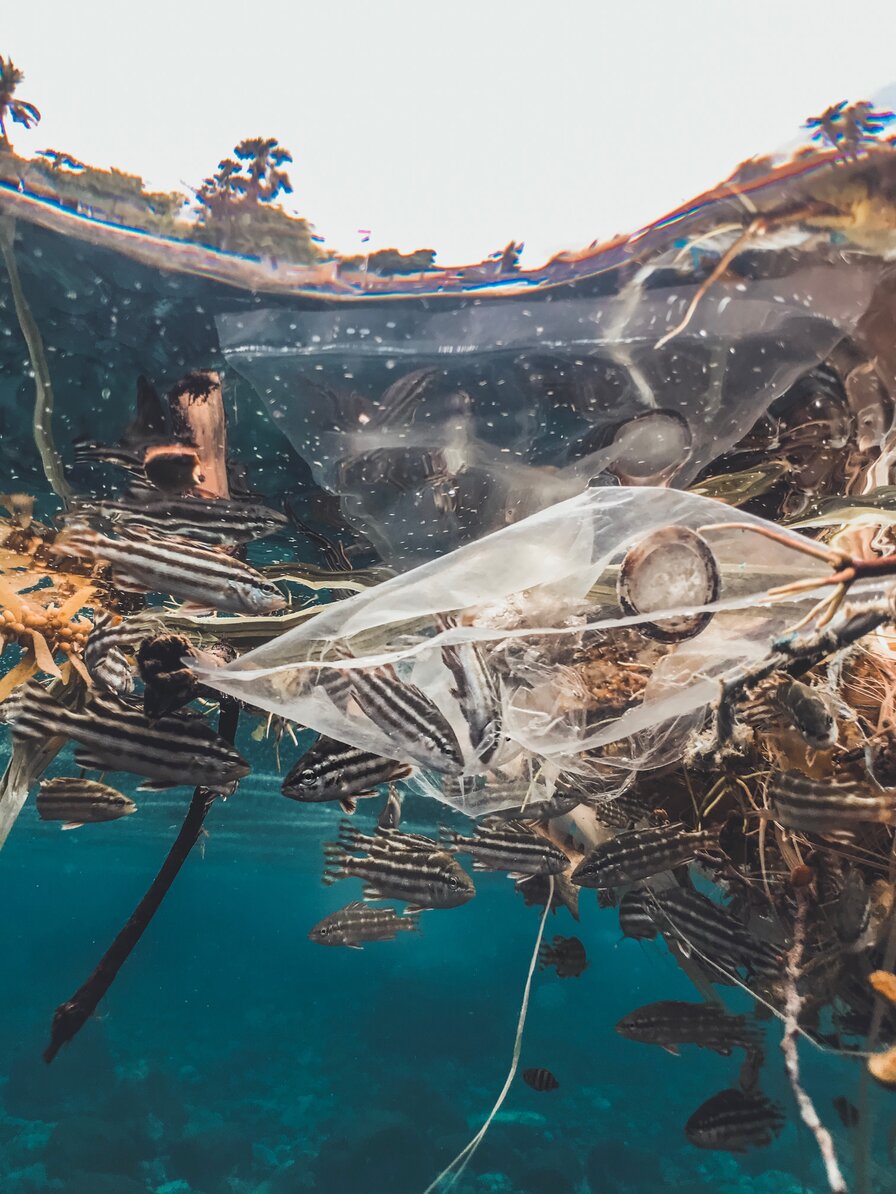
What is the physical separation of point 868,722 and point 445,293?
363 centimetres

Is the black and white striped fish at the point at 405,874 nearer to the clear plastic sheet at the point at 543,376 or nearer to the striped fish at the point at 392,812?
Answer: the striped fish at the point at 392,812

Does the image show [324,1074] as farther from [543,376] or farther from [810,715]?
[543,376]

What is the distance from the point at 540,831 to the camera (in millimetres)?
6199

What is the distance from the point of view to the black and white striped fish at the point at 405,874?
Answer: 4352 mm

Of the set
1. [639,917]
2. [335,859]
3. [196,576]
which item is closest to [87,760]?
[196,576]

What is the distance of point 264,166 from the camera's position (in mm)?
3324

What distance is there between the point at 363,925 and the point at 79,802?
2.70 m

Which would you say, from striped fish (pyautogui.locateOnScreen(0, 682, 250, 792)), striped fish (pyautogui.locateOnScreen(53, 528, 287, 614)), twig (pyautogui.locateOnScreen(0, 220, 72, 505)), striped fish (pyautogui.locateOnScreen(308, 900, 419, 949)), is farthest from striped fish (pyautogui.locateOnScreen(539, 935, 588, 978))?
twig (pyautogui.locateOnScreen(0, 220, 72, 505))

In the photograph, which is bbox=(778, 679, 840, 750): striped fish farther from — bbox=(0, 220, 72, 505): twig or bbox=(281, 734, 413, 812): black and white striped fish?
bbox=(0, 220, 72, 505): twig

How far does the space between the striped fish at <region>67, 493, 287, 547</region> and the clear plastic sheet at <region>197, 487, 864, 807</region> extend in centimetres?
101

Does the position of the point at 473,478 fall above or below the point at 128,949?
above

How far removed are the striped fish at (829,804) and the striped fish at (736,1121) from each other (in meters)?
3.32

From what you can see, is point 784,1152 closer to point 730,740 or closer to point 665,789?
point 665,789

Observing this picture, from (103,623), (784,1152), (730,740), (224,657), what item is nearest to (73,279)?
(103,623)
